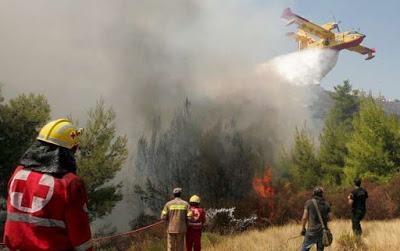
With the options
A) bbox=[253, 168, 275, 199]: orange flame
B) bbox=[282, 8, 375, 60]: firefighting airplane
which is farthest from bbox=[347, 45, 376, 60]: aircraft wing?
bbox=[253, 168, 275, 199]: orange flame

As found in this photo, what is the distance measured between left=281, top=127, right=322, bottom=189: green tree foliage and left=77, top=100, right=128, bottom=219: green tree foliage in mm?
12824

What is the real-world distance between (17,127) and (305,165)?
18.3 m

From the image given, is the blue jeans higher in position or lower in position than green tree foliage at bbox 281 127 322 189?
lower

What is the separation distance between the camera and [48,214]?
2.32 m

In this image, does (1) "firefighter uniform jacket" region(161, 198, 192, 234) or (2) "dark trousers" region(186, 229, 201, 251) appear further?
(2) "dark trousers" region(186, 229, 201, 251)

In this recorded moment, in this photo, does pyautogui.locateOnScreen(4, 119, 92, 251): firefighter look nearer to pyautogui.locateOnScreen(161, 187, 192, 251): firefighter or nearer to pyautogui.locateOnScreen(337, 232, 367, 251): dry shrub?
pyautogui.locateOnScreen(161, 187, 192, 251): firefighter

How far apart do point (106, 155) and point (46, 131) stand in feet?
59.5

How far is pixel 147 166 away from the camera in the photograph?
95.6ft

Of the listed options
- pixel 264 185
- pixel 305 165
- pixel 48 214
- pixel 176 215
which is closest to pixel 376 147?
pixel 264 185

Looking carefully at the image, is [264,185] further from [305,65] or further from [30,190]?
[30,190]

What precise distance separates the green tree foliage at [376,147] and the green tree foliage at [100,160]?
12.1m

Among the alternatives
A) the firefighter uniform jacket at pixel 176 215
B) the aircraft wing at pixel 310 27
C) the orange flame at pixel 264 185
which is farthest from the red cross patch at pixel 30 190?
the aircraft wing at pixel 310 27

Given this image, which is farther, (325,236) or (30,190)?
(325,236)

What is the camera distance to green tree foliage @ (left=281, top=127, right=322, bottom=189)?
2873 cm
